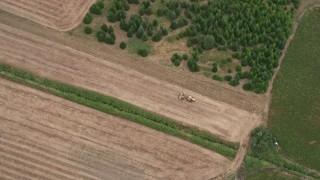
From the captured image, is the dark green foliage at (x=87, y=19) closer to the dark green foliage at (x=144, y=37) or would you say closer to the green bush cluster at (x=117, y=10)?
the green bush cluster at (x=117, y=10)

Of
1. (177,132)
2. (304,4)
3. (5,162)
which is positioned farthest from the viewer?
(304,4)

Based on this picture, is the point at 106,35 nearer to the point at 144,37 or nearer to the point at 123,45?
the point at 123,45

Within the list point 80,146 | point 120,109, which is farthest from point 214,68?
point 80,146

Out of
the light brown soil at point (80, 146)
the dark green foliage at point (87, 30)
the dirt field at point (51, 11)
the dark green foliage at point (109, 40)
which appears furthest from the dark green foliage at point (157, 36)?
the light brown soil at point (80, 146)

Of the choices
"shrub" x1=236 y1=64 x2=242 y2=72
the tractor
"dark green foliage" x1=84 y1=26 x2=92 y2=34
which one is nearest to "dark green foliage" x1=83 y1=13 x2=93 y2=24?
"dark green foliage" x1=84 y1=26 x2=92 y2=34

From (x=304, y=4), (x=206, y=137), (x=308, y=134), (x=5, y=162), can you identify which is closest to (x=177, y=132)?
(x=206, y=137)

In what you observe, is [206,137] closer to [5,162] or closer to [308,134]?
[308,134]
